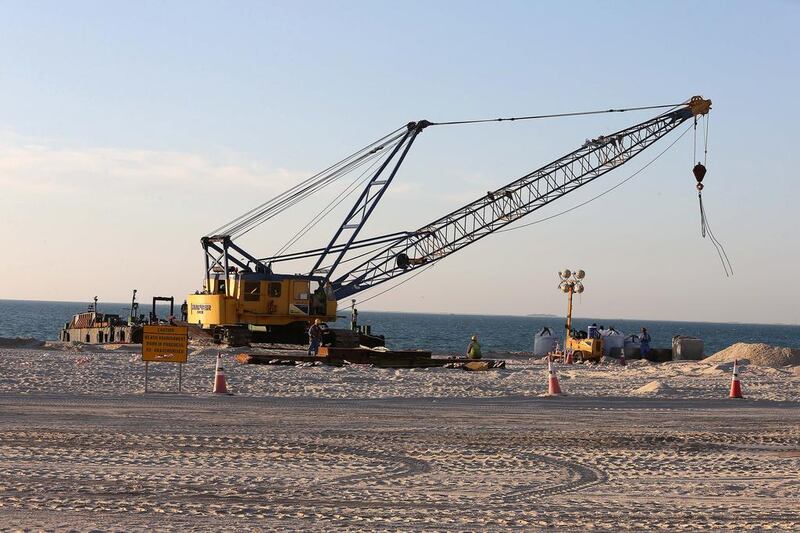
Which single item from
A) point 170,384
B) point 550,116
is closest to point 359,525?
point 170,384

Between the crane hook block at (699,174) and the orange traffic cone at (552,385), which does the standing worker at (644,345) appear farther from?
the orange traffic cone at (552,385)

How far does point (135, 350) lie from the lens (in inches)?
2028

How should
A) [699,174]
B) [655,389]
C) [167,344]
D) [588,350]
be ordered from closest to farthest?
1. [167,344]
2. [655,389]
3. [699,174]
4. [588,350]

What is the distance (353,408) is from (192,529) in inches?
497

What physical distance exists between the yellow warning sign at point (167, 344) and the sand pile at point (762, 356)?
28.5 m

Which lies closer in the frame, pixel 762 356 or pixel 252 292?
pixel 762 356

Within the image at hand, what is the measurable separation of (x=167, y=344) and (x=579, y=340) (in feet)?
99.6

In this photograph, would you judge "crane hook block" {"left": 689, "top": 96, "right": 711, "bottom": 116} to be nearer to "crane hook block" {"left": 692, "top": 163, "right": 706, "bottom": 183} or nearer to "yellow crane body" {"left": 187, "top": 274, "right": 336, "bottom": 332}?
"crane hook block" {"left": 692, "top": 163, "right": 706, "bottom": 183}

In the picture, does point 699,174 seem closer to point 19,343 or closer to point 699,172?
point 699,172

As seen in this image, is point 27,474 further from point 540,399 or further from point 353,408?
point 540,399

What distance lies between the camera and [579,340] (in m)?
53.0

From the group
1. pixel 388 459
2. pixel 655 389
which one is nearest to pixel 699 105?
pixel 655 389

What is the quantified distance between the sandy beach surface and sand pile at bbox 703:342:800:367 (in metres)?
20.7

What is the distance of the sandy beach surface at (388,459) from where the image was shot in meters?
10.8
